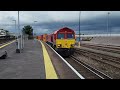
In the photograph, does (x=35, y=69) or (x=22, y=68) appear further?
(x=22, y=68)

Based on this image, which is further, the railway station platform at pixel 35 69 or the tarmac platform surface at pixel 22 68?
the railway station platform at pixel 35 69

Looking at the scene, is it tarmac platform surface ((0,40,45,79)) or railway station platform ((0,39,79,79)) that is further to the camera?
railway station platform ((0,39,79,79))
